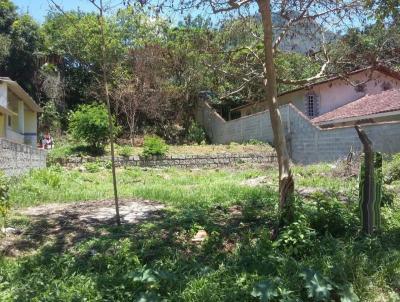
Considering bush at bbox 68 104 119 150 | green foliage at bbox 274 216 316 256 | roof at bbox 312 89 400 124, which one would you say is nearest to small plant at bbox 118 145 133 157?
bush at bbox 68 104 119 150

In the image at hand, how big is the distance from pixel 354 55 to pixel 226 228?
3.86 m

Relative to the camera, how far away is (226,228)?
6.85m

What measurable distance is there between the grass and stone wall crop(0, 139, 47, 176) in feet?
15.7

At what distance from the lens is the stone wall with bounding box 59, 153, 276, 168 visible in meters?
19.1

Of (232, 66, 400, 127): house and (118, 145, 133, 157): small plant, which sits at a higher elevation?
(232, 66, 400, 127): house

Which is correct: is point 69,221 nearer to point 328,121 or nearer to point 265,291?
point 265,291

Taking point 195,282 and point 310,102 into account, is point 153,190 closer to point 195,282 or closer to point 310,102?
point 195,282

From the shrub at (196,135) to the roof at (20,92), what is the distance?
8.38m

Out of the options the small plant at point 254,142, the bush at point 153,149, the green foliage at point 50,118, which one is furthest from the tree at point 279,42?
the green foliage at point 50,118

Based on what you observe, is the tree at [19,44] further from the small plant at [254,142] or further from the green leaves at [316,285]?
the green leaves at [316,285]

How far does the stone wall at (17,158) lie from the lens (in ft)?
38.1

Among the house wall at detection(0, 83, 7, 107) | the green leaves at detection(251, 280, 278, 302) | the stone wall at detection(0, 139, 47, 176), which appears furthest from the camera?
the house wall at detection(0, 83, 7, 107)

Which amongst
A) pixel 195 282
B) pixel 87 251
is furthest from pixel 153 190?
pixel 195 282

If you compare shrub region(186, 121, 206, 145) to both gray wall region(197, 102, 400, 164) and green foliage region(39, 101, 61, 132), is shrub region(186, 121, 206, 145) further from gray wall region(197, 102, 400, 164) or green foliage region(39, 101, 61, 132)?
green foliage region(39, 101, 61, 132)
